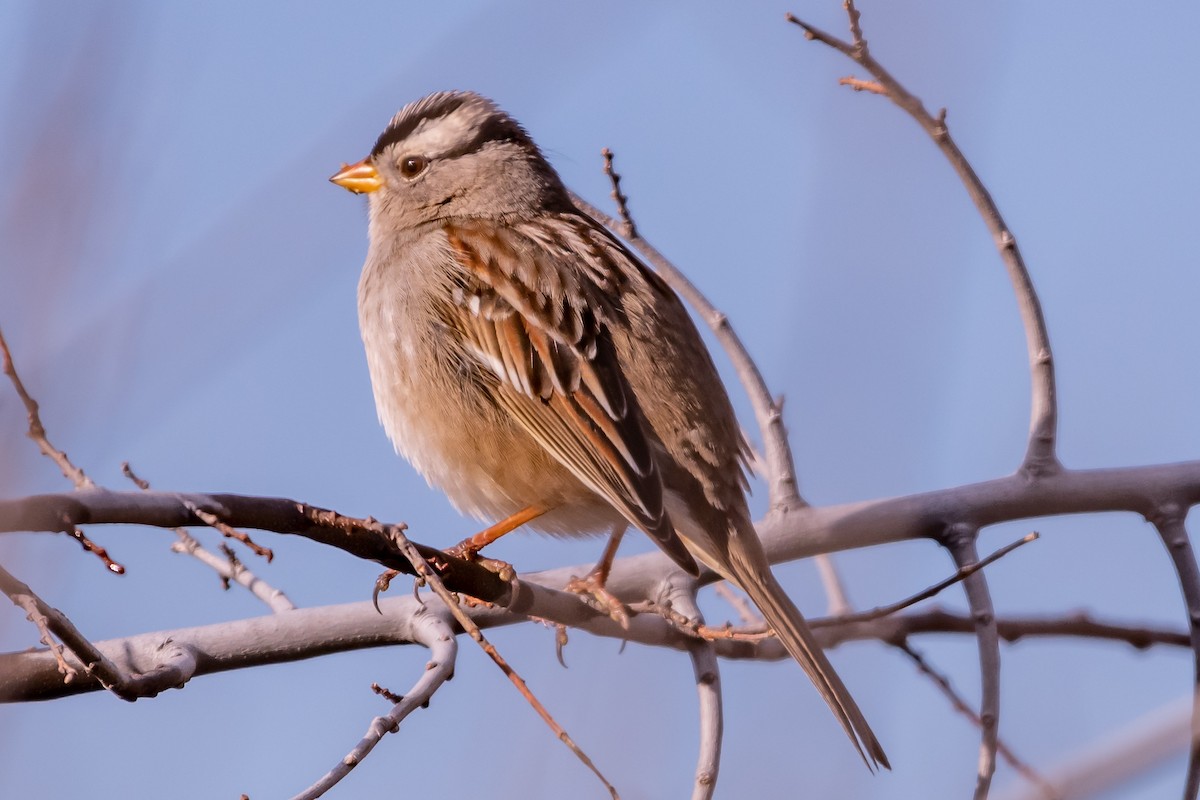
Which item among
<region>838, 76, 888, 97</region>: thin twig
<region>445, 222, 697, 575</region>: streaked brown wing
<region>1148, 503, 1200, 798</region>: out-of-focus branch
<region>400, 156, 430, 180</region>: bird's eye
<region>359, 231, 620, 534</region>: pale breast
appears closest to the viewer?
<region>1148, 503, 1200, 798</region>: out-of-focus branch

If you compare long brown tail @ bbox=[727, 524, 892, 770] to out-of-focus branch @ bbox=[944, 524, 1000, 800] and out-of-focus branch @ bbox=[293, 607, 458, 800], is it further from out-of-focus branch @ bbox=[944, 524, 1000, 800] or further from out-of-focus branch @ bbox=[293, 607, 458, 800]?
out-of-focus branch @ bbox=[293, 607, 458, 800]

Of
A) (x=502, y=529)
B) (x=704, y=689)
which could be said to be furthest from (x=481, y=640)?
(x=502, y=529)

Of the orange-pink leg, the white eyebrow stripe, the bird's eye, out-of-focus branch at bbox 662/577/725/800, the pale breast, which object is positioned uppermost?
the white eyebrow stripe

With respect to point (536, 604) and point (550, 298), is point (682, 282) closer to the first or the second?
point (550, 298)

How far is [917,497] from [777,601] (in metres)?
0.47

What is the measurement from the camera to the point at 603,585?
377cm

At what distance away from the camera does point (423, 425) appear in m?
3.92

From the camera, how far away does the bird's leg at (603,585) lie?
10.6 feet

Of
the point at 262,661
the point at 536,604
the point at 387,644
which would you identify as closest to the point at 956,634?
the point at 536,604

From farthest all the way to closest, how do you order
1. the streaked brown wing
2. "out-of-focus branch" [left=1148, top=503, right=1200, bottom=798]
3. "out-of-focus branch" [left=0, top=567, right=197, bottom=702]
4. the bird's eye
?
the bird's eye, the streaked brown wing, "out-of-focus branch" [left=1148, top=503, right=1200, bottom=798], "out-of-focus branch" [left=0, top=567, right=197, bottom=702]

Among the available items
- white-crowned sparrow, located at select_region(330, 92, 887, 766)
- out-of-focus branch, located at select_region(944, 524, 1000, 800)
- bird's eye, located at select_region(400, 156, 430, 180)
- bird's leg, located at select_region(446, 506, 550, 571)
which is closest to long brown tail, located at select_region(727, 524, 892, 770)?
white-crowned sparrow, located at select_region(330, 92, 887, 766)

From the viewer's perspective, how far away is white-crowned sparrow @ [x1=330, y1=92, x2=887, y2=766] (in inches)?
144

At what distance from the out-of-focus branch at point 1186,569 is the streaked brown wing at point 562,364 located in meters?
1.19

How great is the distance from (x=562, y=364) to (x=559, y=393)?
94 millimetres
